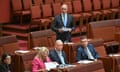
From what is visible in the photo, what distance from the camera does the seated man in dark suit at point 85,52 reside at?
264 inches

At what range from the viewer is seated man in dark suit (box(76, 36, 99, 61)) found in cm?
670

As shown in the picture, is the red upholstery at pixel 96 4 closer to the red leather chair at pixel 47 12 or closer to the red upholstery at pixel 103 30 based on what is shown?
the red leather chair at pixel 47 12

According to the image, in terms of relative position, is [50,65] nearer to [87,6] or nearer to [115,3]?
[87,6]

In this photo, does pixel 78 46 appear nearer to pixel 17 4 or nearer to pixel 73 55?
pixel 73 55

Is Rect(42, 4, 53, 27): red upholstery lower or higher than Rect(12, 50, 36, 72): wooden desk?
higher

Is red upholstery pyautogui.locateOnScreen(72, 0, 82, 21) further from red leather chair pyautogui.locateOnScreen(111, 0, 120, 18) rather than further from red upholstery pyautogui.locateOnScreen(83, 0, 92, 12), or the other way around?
red leather chair pyautogui.locateOnScreen(111, 0, 120, 18)

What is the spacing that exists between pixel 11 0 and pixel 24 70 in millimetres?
4653

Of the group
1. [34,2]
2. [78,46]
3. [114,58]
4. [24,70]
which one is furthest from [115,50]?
[34,2]

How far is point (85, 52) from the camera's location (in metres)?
6.77

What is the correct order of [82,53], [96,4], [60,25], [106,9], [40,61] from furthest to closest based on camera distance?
[106,9] < [96,4] < [60,25] < [82,53] < [40,61]

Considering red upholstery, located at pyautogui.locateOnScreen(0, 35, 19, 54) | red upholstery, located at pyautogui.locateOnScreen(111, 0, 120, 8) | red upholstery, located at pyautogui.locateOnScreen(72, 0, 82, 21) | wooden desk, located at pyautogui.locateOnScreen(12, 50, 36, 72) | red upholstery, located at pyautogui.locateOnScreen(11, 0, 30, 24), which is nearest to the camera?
wooden desk, located at pyautogui.locateOnScreen(12, 50, 36, 72)

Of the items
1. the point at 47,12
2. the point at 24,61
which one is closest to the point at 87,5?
the point at 47,12

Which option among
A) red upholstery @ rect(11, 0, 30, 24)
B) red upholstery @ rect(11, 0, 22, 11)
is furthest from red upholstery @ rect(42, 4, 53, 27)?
red upholstery @ rect(11, 0, 22, 11)

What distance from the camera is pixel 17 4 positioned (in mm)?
10742
